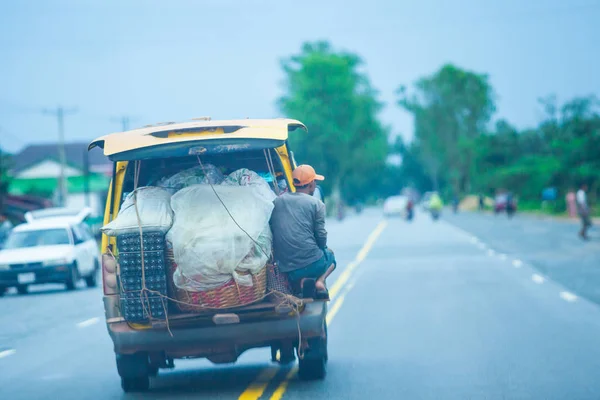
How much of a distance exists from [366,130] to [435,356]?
300 feet

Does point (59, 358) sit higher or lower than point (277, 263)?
lower

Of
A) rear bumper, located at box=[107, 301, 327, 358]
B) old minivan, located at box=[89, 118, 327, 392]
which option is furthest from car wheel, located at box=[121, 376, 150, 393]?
rear bumper, located at box=[107, 301, 327, 358]

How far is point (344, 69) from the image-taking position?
9762 centimetres

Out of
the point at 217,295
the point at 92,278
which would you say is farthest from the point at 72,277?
the point at 217,295

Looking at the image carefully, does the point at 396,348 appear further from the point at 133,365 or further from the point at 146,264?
the point at 146,264

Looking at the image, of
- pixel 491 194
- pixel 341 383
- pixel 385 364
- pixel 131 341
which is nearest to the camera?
pixel 131 341

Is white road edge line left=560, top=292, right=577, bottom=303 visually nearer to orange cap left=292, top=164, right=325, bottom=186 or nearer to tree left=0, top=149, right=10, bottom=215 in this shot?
orange cap left=292, top=164, right=325, bottom=186

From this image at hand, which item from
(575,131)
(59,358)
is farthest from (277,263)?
(575,131)

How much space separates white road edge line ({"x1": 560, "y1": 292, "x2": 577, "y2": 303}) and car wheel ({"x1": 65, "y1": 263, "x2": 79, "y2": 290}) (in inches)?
425

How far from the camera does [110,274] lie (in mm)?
8383

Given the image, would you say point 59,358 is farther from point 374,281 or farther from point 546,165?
point 546,165

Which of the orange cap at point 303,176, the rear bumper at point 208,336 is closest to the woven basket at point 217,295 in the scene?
the rear bumper at point 208,336

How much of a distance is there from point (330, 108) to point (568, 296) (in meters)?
80.4

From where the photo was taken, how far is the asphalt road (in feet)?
29.3
